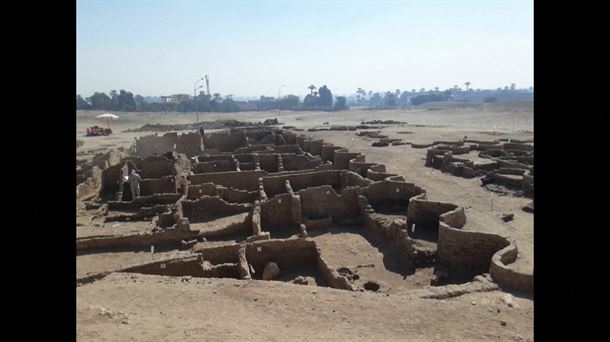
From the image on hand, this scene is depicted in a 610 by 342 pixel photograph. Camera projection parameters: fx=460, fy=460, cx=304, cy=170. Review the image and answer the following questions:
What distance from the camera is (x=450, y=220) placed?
16906mm

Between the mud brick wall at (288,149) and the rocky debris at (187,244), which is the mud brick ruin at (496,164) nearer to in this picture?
the mud brick wall at (288,149)

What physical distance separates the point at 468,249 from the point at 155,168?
2042cm

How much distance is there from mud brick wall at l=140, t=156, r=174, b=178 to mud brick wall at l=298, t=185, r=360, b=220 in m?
11.7

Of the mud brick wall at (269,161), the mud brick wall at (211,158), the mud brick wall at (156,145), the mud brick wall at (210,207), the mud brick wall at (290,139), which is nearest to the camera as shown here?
the mud brick wall at (210,207)

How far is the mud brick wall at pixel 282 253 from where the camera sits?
15.5 m

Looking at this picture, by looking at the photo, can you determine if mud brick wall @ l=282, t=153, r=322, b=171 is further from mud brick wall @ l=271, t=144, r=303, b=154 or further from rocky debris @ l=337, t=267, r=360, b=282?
rocky debris @ l=337, t=267, r=360, b=282

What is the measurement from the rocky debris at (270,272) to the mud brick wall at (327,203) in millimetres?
5697

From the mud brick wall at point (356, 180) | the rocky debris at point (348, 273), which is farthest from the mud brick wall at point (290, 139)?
the rocky debris at point (348, 273)

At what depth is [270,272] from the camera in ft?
48.8

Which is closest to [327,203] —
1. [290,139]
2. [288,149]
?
[288,149]
